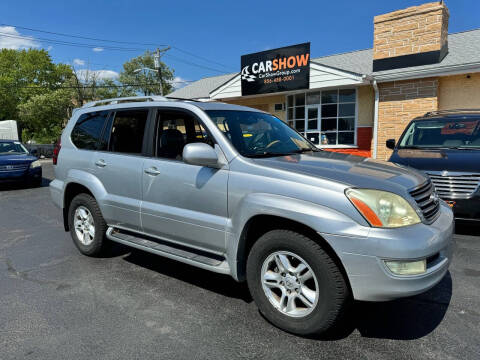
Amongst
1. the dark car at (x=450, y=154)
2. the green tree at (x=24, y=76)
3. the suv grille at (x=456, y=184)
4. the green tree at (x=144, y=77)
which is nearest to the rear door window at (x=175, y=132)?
the dark car at (x=450, y=154)

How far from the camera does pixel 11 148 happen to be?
1152 cm

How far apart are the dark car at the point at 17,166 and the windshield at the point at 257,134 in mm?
9355

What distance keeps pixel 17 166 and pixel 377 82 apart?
11.7 metres

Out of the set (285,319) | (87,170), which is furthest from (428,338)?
(87,170)

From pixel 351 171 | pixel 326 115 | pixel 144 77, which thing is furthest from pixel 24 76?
pixel 351 171

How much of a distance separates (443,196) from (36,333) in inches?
194

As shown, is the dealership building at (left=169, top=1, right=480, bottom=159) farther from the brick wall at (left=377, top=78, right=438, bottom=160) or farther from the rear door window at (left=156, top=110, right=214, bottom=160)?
the rear door window at (left=156, top=110, right=214, bottom=160)

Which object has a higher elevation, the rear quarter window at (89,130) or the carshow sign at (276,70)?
the carshow sign at (276,70)

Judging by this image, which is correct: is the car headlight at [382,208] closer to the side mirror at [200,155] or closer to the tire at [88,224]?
the side mirror at [200,155]

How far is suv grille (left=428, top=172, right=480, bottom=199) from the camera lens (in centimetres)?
467

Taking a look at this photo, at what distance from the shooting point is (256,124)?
3768mm

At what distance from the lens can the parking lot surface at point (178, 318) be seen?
98.3 inches

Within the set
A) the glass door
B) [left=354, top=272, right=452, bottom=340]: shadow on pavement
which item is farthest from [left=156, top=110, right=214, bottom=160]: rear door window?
the glass door

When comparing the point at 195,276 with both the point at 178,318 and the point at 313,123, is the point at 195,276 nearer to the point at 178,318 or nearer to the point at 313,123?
the point at 178,318
